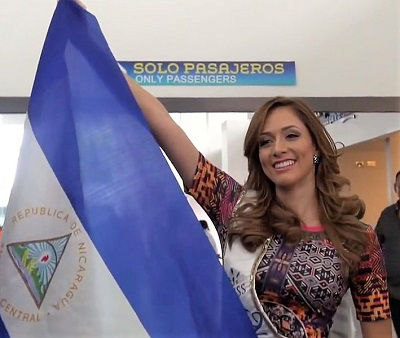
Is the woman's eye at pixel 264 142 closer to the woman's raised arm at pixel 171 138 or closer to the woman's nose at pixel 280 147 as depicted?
the woman's nose at pixel 280 147

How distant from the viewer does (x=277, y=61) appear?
3.40 meters

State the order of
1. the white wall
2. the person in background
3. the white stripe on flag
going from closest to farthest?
the white stripe on flag
the white wall
the person in background

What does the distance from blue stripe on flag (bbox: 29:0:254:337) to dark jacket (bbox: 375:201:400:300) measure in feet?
8.09

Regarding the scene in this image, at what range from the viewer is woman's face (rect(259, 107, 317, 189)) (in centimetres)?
128

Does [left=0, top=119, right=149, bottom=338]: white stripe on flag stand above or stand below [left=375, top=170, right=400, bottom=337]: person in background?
above

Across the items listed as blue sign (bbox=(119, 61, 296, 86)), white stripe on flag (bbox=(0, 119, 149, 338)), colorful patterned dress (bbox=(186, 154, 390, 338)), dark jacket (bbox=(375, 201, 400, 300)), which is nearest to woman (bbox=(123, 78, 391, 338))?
colorful patterned dress (bbox=(186, 154, 390, 338))

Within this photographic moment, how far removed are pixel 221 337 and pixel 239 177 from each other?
4.97m

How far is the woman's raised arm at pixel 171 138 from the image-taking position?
1304 mm

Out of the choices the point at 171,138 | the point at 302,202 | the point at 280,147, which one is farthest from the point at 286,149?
the point at 171,138

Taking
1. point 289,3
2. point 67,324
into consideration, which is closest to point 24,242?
point 67,324

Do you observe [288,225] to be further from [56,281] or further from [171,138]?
[56,281]

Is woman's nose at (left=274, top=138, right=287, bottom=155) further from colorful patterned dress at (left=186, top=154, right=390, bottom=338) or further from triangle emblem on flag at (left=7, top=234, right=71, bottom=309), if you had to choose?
triangle emblem on flag at (left=7, top=234, right=71, bottom=309)

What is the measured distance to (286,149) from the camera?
1.27 meters

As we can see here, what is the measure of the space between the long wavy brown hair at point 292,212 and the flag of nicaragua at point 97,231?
121 mm
